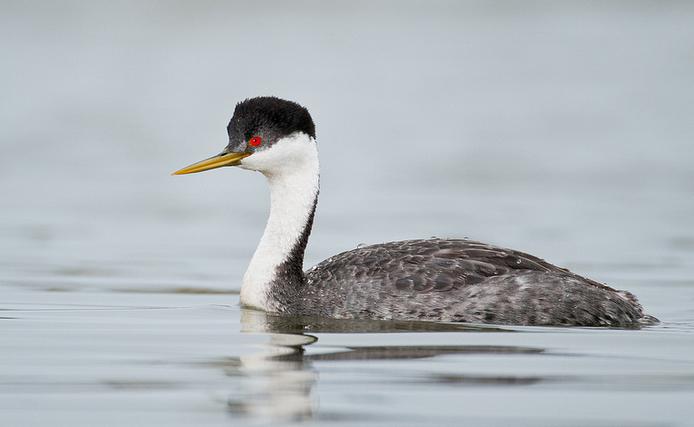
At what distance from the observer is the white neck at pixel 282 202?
11461mm

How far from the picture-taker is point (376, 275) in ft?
36.3

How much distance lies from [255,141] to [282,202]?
1.98ft

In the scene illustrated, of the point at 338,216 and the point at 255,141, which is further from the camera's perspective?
the point at 338,216

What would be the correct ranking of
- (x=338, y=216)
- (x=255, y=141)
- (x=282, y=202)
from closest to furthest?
(x=255, y=141) < (x=282, y=202) < (x=338, y=216)

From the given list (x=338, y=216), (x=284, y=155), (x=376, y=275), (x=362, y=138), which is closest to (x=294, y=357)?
(x=376, y=275)

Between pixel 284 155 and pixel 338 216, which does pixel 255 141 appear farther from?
pixel 338 216

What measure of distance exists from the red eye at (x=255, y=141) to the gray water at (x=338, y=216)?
134 cm

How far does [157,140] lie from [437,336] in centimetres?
1921

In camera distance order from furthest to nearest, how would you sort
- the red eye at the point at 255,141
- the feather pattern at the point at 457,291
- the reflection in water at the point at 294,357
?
the red eye at the point at 255,141
the feather pattern at the point at 457,291
the reflection in water at the point at 294,357

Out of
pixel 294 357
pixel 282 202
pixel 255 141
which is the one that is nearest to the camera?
pixel 294 357

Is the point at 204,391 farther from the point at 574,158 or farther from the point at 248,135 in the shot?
the point at 574,158

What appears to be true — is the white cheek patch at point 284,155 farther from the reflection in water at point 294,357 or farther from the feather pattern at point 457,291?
the reflection in water at point 294,357

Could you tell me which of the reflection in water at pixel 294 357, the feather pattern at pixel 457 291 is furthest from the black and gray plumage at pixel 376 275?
the reflection in water at pixel 294 357

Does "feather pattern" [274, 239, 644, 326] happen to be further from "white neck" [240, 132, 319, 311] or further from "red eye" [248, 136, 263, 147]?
"red eye" [248, 136, 263, 147]
